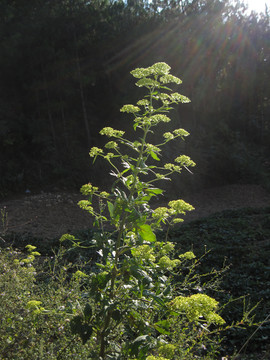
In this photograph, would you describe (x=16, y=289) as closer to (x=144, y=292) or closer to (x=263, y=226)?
(x=144, y=292)

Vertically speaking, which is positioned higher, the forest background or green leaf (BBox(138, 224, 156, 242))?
the forest background

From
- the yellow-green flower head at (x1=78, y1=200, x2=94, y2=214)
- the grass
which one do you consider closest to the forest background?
the grass

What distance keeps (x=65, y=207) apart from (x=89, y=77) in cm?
436

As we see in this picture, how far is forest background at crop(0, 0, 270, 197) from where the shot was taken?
1018cm

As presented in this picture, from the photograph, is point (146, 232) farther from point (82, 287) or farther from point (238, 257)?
point (238, 257)

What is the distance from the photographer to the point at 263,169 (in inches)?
451

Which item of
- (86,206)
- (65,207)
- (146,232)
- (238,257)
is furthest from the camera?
(65,207)

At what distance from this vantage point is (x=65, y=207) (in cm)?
821

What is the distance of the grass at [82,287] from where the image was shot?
1.78 metres

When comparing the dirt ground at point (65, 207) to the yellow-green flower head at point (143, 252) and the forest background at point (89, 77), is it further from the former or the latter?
the yellow-green flower head at point (143, 252)

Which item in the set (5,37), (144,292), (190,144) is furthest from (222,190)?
(144,292)

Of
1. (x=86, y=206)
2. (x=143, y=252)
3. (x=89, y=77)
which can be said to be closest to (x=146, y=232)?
(x=143, y=252)

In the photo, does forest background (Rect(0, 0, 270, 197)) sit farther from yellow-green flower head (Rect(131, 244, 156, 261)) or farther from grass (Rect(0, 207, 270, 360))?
yellow-green flower head (Rect(131, 244, 156, 261))

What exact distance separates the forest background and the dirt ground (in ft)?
2.12
